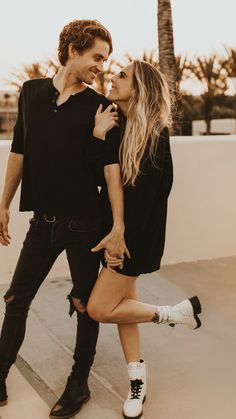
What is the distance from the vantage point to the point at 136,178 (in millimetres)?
2568

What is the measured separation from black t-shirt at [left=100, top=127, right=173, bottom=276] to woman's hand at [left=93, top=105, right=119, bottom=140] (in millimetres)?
A: 35

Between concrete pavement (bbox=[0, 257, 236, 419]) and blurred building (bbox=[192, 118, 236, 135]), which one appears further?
blurred building (bbox=[192, 118, 236, 135])

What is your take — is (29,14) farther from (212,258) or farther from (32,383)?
(32,383)

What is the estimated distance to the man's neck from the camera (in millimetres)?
2721

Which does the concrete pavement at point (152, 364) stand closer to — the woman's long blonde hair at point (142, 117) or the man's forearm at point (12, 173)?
the man's forearm at point (12, 173)

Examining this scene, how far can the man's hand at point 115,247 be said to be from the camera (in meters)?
2.57

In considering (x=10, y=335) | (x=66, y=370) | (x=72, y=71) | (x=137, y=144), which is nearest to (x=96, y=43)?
(x=72, y=71)

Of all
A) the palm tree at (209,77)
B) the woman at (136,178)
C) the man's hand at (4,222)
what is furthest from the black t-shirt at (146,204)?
the palm tree at (209,77)

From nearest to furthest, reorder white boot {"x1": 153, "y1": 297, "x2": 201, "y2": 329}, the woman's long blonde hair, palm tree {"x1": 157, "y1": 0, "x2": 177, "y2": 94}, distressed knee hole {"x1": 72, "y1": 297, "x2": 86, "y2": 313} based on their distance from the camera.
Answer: the woman's long blonde hair, distressed knee hole {"x1": 72, "y1": 297, "x2": 86, "y2": 313}, white boot {"x1": 153, "y1": 297, "x2": 201, "y2": 329}, palm tree {"x1": 157, "y1": 0, "x2": 177, "y2": 94}

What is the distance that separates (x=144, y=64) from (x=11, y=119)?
87.8ft

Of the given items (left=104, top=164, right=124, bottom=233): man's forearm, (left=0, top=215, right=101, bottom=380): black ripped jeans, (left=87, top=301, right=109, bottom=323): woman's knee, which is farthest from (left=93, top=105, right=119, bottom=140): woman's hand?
(left=87, top=301, right=109, bottom=323): woman's knee

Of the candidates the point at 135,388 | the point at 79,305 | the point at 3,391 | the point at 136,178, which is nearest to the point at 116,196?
the point at 136,178

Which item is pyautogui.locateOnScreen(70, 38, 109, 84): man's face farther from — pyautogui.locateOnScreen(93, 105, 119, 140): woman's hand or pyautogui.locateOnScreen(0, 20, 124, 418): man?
pyautogui.locateOnScreen(93, 105, 119, 140): woman's hand

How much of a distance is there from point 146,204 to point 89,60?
71cm
